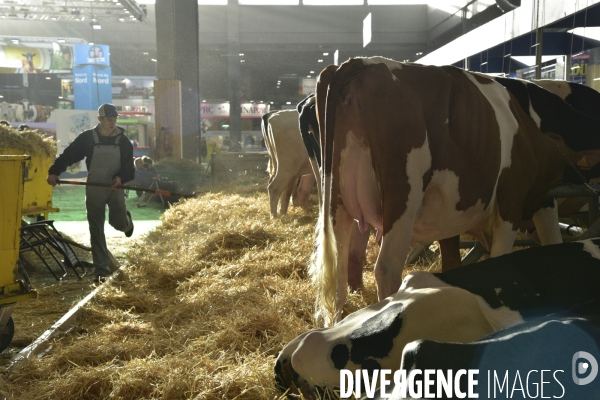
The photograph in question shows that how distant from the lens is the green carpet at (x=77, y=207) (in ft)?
33.0

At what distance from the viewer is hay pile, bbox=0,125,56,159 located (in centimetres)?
682

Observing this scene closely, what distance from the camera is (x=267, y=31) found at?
1956cm

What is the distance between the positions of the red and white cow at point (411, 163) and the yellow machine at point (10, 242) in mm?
1905

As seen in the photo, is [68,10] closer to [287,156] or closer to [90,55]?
[90,55]

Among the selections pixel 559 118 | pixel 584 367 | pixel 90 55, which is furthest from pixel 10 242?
pixel 90 55

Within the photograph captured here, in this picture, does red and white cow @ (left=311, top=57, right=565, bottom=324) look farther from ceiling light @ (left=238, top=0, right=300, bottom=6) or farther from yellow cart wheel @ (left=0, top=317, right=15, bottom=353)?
ceiling light @ (left=238, top=0, right=300, bottom=6)

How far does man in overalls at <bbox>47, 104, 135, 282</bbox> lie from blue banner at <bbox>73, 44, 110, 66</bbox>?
10013mm

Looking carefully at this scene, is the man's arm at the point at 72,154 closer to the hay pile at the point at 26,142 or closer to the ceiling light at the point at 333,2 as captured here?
the hay pile at the point at 26,142

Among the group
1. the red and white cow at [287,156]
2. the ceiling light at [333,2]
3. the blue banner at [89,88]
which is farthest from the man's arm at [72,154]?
the ceiling light at [333,2]

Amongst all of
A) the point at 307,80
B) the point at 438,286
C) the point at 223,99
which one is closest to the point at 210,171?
the point at 307,80

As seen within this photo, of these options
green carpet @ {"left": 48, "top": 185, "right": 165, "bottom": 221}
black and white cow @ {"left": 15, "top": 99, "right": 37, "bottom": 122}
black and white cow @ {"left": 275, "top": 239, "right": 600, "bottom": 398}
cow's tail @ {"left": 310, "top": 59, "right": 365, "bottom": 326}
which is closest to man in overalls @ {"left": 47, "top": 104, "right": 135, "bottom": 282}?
cow's tail @ {"left": 310, "top": 59, "right": 365, "bottom": 326}

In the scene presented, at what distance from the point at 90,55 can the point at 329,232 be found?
1409cm

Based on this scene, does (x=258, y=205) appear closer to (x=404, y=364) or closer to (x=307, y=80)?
(x=404, y=364)

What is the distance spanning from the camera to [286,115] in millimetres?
8742
